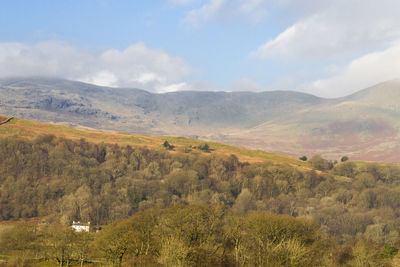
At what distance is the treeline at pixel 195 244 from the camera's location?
57.8 metres

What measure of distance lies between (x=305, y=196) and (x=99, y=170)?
311ft

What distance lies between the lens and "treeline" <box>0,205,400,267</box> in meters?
57.8

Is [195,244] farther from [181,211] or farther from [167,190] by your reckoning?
[167,190]

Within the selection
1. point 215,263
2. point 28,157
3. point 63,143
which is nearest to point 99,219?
point 28,157

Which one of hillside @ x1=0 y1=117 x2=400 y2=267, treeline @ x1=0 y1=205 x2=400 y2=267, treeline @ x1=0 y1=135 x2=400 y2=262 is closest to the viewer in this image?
treeline @ x1=0 y1=205 x2=400 y2=267

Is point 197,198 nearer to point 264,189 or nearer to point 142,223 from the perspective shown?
point 264,189

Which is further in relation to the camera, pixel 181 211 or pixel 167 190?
pixel 167 190

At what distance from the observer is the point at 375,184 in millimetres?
193000

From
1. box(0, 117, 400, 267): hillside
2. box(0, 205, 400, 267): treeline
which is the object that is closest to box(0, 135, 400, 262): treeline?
box(0, 117, 400, 267): hillside

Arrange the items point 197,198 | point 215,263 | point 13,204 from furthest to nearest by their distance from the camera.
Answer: point 197,198 → point 13,204 → point 215,263

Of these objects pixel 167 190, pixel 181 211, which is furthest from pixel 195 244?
pixel 167 190

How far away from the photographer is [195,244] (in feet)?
212

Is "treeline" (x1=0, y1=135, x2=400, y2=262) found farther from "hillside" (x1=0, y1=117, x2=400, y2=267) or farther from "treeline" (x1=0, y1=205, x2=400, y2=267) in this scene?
"treeline" (x1=0, y1=205, x2=400, y2=267)

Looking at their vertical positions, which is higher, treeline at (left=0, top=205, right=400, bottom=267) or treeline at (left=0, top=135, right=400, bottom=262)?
treeline at (left=0, top=205, right=400, bottom=267)
